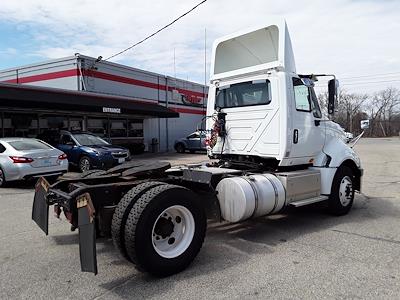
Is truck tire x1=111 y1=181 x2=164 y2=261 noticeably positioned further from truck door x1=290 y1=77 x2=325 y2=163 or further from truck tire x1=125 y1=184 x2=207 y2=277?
truck door x1=290 y1=77 x2=325 y2=163

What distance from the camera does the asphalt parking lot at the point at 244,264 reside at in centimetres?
393

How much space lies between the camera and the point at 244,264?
4.69m

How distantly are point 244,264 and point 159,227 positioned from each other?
112 centimetres

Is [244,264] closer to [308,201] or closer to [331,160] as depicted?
[308,201]

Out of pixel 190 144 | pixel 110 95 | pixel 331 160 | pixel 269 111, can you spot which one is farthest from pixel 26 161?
pixel 190 144

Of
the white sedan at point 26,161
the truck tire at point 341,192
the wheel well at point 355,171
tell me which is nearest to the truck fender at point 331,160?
the wheel well at point 355,171

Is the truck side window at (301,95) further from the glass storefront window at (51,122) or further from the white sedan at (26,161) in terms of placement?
the glass storefront window at (51,122)

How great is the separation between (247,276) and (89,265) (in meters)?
1.70

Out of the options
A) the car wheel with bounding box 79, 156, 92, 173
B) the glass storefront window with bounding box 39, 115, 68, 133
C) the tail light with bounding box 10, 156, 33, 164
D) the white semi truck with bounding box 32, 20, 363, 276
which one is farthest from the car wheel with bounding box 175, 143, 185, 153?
the white semi truck with bounding box 32, 20, 363, 276

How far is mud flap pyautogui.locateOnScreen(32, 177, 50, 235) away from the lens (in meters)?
5.23

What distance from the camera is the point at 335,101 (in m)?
6.96

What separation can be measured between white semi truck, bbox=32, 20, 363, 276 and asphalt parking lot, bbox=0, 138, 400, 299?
32 centimetres

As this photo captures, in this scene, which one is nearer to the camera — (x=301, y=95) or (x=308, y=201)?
(x=308, y=201)

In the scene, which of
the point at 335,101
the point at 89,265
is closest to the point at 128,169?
the point at 89,265
